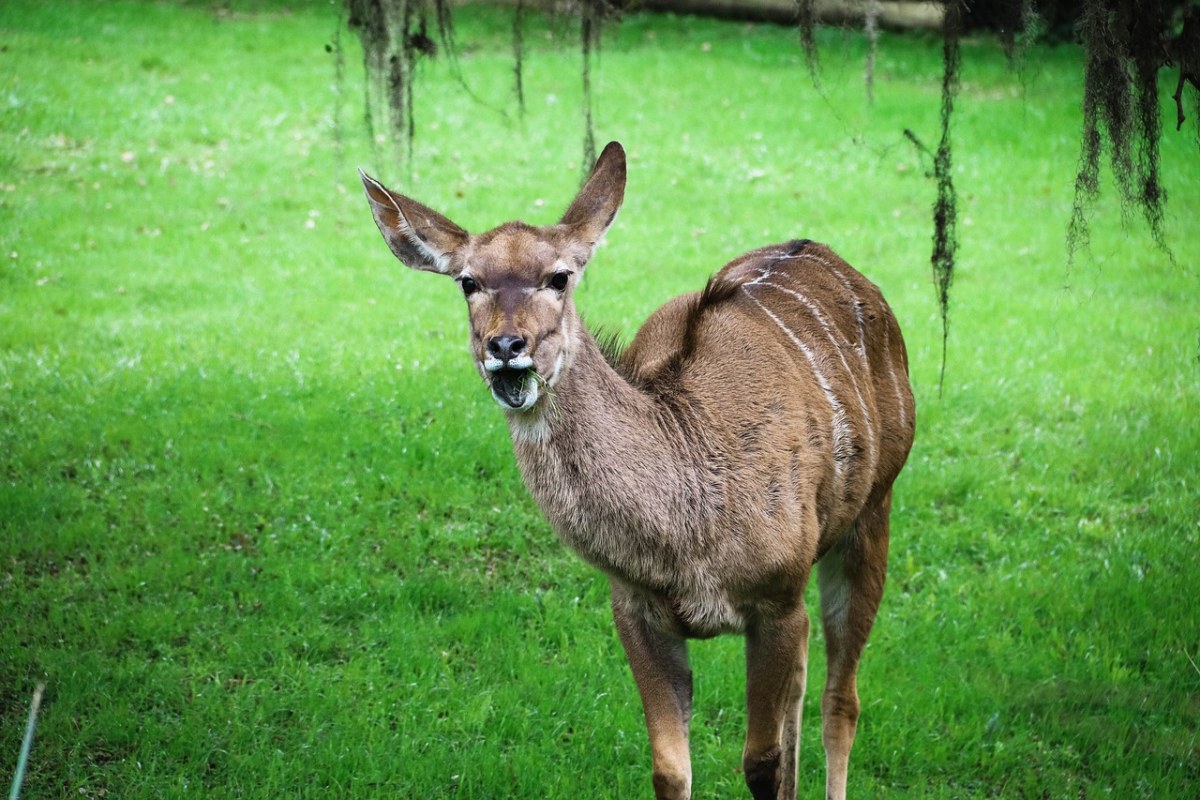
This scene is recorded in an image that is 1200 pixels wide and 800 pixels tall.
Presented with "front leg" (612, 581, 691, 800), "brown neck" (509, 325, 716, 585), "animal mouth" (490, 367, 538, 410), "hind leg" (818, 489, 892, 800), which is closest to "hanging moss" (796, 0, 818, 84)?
"brown neck" (509, 325, 716, 585)

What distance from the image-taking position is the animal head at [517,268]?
348cm

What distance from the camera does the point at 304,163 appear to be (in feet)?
41.3

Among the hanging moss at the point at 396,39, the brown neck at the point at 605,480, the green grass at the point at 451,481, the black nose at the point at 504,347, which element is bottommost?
the green grass at the point at 451,481

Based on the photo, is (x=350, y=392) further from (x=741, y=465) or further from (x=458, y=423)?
(x=741, y=465)

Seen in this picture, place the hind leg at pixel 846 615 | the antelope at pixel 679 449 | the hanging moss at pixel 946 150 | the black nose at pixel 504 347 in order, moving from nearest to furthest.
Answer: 1. the black nose at pixel 504 347
2. the antelope at pixel 679 449
3. the hanging moss at pixel 946 150
4. the hind leg at pixel 846 615

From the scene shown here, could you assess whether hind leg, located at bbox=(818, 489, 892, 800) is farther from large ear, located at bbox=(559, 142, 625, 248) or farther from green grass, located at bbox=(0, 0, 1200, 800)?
large ear, located at bbox=(559, 142, 625, 248)

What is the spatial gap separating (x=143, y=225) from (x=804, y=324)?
7912 millimetres

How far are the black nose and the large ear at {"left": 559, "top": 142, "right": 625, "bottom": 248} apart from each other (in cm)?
63

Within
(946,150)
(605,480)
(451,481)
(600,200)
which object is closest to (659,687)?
(605,480)

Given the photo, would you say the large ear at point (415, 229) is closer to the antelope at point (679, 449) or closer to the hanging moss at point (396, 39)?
the antelope at point (679, 449)

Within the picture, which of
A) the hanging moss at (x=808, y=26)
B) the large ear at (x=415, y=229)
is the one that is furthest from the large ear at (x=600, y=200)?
the hanging moss at (x=808, y=26)

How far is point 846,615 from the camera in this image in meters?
4.68

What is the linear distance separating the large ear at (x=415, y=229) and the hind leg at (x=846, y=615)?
6.16 feet

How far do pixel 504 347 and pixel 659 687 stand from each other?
1240 millimetres
